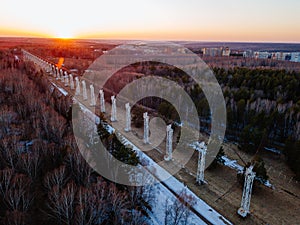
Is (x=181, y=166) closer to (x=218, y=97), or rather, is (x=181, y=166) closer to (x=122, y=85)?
(x=218, y=97)

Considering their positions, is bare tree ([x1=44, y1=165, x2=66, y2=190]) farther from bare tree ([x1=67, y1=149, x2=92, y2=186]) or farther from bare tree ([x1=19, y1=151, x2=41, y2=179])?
bare tree ([x1=19, y1=151, x2=41, y2=179])

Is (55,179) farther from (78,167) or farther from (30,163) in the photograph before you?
(30,163)

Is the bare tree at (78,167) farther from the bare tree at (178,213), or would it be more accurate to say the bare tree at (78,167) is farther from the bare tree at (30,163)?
the bare tree at (178,213)

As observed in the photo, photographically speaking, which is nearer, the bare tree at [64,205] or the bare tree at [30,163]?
the bare tree at [64,205]

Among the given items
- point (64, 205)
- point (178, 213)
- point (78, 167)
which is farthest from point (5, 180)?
point (178, 213)

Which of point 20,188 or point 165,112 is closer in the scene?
point 20,188

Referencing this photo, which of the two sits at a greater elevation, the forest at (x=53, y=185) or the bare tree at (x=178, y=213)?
the forest at (x=53, y=185)

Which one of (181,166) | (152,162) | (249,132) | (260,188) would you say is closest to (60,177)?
(152,162)

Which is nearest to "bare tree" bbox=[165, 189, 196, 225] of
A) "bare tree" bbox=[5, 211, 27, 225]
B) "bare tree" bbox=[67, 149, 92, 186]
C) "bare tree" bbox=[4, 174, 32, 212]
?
"bare tree" bbox=[67, 149, 92, 186]

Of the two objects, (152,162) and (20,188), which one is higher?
(20,188)

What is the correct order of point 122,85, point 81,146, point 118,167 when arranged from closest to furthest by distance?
point 118,167 → point 81,146 → point 122,85

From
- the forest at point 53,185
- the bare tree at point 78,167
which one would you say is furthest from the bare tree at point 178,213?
the bare tree at point 78,167
